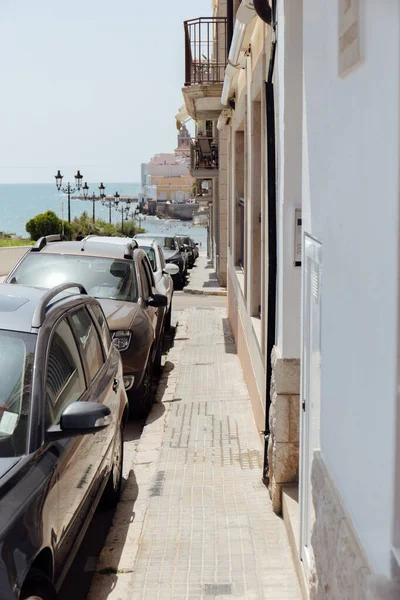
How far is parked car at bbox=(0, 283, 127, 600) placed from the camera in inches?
132

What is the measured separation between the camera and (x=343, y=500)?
302cm

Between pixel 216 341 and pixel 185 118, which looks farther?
pixel 185 118

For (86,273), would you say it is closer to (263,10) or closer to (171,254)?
(263,10)

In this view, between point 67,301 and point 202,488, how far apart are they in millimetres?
2013

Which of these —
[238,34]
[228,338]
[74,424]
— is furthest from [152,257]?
[74,424]

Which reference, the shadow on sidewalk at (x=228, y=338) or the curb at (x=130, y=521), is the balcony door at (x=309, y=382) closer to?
the curb at (x=130, y=521)

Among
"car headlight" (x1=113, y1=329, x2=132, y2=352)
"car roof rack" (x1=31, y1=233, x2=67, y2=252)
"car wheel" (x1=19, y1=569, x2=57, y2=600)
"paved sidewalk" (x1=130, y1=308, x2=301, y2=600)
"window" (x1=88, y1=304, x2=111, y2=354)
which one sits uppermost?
"car roof rack" (x1=31, y1=233, x2=67, y2=252)

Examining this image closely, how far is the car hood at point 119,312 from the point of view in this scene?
8961mm

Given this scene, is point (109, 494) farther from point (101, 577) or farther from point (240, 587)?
point (240, 587)

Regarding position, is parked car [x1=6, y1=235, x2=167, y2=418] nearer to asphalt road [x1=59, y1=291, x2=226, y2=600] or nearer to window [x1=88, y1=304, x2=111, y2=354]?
asphalt road [x1=59, y1=291, x2=226, y2=600]

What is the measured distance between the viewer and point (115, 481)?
20.0 feet

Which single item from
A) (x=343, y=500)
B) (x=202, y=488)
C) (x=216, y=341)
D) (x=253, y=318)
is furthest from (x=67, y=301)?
(x=216, y=341)

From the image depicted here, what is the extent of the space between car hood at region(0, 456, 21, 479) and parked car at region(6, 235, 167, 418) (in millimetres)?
5066

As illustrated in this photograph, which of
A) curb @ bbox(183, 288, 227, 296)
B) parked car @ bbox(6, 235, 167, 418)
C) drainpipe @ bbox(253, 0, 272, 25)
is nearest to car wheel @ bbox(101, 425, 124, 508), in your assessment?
parked car @ bbox(6, 235, 167, 418)
